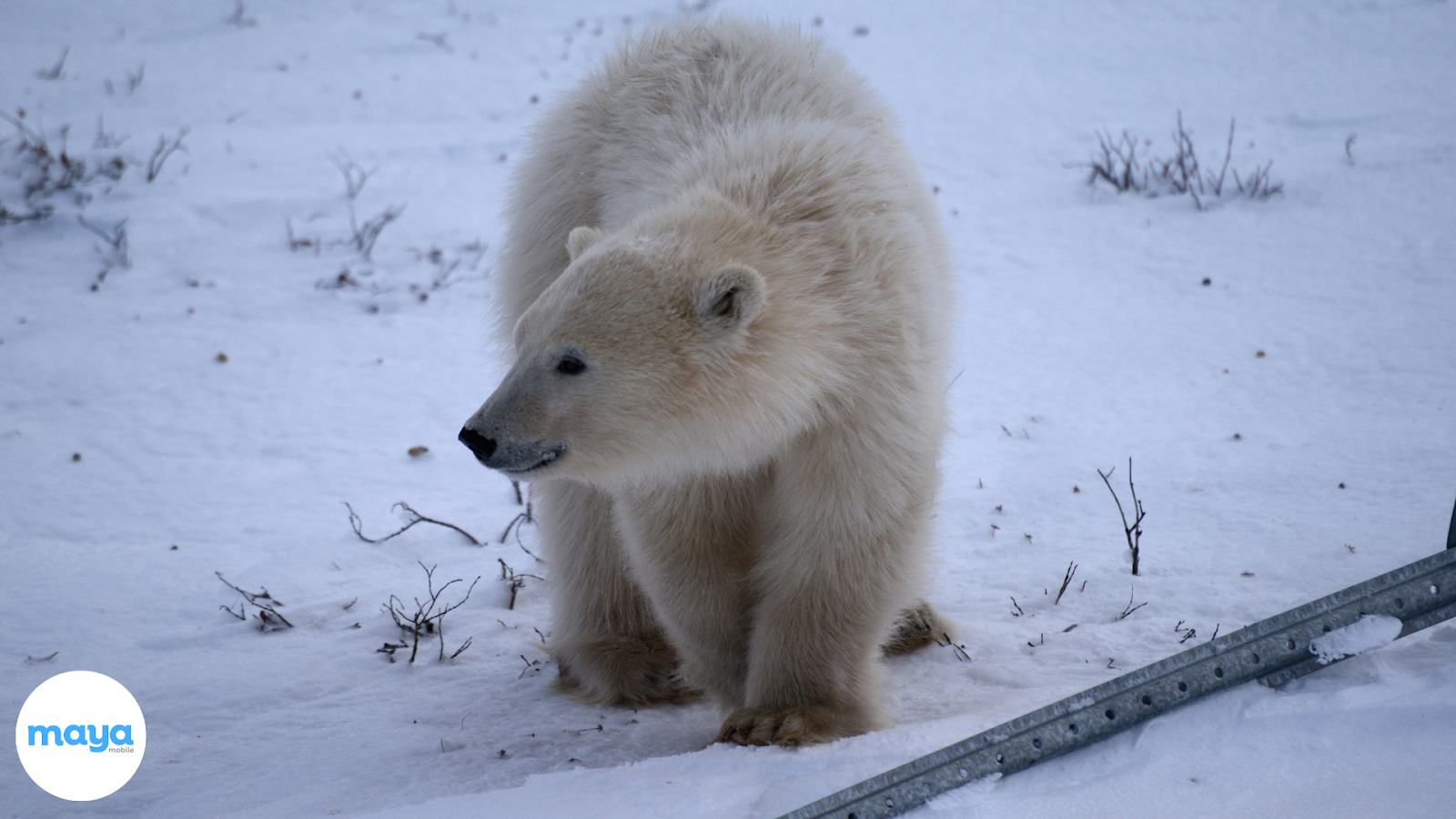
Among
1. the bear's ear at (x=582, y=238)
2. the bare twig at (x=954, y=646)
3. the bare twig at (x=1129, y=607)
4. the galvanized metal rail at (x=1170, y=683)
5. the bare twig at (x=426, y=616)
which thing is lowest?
the bare twig at (x=426, y=616)

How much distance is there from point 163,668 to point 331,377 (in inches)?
101

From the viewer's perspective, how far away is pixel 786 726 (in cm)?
271

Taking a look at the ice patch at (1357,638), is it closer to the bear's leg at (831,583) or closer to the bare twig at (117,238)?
the bear's leg at (831,583)

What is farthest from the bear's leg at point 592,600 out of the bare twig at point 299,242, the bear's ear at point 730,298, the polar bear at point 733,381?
the bare twig at point 299,242

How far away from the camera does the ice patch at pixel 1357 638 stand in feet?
6.59

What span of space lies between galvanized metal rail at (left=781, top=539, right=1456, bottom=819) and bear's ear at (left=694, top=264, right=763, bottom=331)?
110 cm

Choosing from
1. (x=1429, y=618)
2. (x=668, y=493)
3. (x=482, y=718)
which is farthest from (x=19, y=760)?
(x=1429, y=618)

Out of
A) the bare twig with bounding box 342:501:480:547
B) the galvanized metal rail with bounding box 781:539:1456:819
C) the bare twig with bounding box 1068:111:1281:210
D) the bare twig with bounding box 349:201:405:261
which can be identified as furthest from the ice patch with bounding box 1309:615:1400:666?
the bare twig with bounding box 349:201:405:261

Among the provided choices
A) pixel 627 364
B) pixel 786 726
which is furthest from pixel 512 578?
pixel 627 364

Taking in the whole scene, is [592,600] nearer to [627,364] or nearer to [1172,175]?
[627,364]

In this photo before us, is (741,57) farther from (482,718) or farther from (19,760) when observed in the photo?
(19,760)

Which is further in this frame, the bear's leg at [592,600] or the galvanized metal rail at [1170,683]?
the bear's leg at [592,600]

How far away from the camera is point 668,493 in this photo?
2.91 m

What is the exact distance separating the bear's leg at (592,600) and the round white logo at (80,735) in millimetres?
1252
